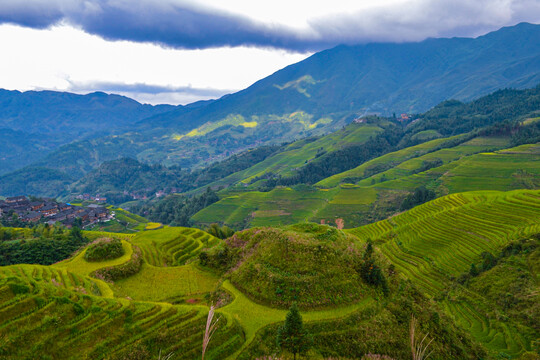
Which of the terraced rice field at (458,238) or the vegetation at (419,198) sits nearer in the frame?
the terraced rice field at (458,238)

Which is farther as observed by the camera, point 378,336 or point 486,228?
point 486,228

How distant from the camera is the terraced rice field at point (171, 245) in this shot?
1418 inches

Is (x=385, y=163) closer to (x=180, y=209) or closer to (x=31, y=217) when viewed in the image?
(x=180, y=209)

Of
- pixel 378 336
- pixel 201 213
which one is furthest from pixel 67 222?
pixel 378 336

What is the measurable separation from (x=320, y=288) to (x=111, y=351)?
45.3 feet

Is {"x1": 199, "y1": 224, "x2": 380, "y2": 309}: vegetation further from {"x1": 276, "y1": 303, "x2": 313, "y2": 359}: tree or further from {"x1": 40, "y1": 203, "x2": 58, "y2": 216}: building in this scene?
{"x1": 40, "y1": 203, "x2": 58, "y2": 216}: building

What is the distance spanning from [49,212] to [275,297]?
118 meters

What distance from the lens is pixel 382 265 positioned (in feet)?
82.0

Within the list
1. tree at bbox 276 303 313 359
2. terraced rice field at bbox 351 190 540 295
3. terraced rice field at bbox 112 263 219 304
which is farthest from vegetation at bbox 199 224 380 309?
terraced rice field at bbox 351 190 540 295

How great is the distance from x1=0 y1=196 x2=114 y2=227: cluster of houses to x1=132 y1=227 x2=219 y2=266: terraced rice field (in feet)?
224

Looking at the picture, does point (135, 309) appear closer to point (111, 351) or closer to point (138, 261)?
point (111, 351)

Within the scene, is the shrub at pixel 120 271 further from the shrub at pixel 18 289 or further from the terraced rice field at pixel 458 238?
the terraced rice field at pixel 458 238

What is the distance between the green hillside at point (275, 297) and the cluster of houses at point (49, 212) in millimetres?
72224

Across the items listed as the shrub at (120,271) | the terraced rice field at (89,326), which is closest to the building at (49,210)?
the shrub at (120,271)
